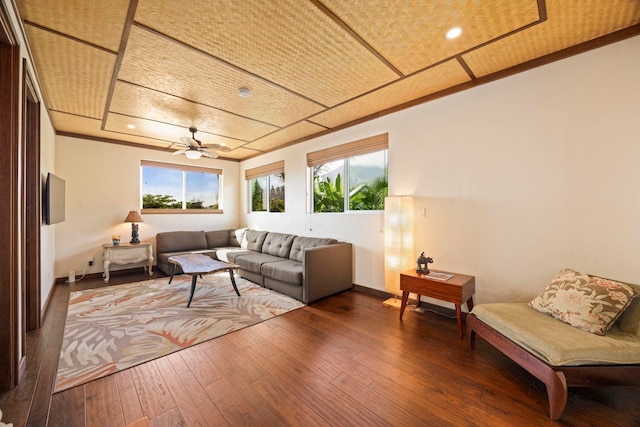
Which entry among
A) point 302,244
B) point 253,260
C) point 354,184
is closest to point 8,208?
point 253,260

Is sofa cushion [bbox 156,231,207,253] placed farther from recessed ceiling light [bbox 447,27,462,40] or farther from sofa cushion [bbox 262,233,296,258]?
recessed ceiling light [bbox 447,27,462,40]

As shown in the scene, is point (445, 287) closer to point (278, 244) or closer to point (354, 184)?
point (354, 184)

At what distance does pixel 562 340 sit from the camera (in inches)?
65.1

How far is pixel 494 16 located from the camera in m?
1.90

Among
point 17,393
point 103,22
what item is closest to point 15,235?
point 17,393

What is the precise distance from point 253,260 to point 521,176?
394 centimetres

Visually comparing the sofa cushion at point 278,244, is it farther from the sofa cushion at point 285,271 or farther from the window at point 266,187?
the window at point 266,187

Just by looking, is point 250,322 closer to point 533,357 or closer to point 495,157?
point 533,357

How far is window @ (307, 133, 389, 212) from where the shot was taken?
12.7ft

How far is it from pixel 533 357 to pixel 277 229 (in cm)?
470

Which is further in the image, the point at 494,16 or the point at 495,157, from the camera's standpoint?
the point at 495,157

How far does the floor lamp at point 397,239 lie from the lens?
326cm

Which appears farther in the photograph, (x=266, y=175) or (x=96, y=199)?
(x=266, y=175)

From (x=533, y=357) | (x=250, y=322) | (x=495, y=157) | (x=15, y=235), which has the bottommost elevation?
(x=250, y=322)
